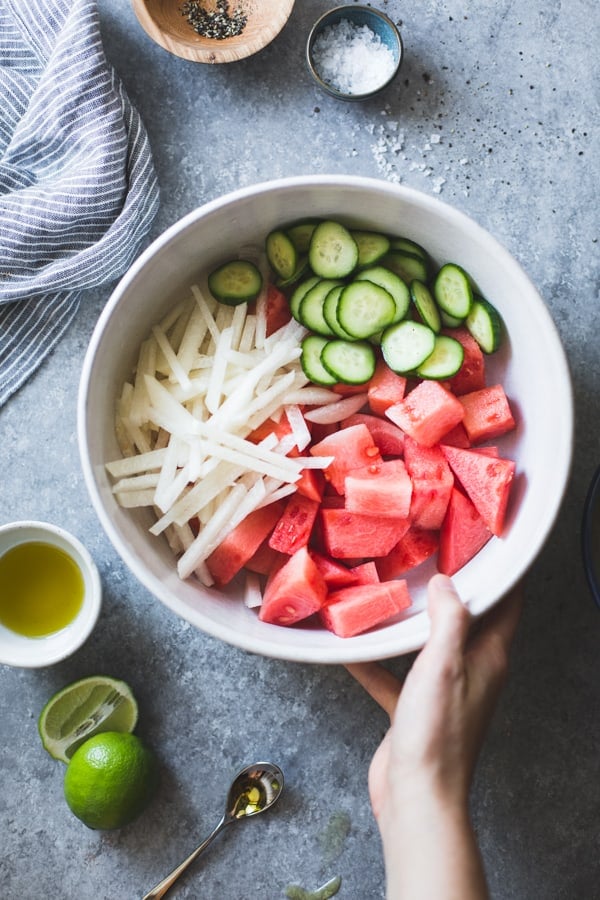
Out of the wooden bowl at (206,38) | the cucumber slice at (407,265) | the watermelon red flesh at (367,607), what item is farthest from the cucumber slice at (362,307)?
the wooden bowl at (206,38)

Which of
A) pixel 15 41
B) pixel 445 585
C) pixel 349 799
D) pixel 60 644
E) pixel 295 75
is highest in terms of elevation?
pixel 15 41

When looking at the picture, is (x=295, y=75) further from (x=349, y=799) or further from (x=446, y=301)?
(x=349, y=799)

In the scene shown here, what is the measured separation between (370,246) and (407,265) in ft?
0.34

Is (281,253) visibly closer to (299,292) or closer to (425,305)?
(299,292)

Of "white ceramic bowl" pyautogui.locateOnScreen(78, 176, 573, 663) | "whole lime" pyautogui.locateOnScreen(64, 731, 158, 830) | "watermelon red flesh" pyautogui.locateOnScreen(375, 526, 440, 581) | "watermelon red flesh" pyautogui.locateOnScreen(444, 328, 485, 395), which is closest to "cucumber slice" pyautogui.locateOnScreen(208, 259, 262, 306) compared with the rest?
"white ceramic bowl" pyautogui.locateOnScreen(78, 176, 573, 663)

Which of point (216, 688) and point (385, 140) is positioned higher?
point (385, 140)

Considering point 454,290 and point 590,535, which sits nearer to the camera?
point 454,290

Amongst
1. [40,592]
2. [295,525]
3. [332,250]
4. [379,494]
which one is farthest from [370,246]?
[40,592]

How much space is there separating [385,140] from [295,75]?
0.33 meters

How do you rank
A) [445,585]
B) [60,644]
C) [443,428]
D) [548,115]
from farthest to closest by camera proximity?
1. [548,115]
2. [60,644]
3. [443,428]
4. [445,585]

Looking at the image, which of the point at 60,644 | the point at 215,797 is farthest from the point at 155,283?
the point at 215,797

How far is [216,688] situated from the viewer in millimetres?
2258

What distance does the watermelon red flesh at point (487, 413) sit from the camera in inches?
77.4

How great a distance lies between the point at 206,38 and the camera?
2307 mm
